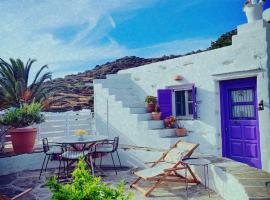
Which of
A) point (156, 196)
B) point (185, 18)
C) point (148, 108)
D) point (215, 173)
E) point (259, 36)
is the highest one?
point (185, 18)

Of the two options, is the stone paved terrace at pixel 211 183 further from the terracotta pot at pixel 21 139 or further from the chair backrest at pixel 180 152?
the terracotta pot at pixel 21 139

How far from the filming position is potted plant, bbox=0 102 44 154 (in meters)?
8.23

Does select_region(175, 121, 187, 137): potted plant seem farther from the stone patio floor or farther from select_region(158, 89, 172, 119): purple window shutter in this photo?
the stone patio floor

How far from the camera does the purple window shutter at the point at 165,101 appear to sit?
9562mm

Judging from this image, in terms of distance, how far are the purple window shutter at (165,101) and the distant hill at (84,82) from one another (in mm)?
7059

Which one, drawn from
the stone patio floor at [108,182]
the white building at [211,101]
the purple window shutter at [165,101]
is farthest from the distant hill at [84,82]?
the stone patio floor at [108,182]

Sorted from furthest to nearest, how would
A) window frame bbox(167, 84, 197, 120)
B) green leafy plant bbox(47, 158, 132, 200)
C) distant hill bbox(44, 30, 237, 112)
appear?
distant hill bbox(44, 30, 237, 112) < window frame bbox(167, 84, 197, 120) < green leafy plant bbox(47, 158, 132, 200)

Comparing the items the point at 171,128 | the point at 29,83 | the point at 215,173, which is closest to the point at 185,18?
the point at 171,128

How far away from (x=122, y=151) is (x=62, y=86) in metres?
13.1

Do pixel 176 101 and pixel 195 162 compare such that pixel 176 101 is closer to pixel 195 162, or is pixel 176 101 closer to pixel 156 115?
pixel 156 115

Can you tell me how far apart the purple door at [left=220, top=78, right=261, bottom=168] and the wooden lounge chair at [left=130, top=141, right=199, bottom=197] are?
204cm

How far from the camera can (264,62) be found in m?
7.00

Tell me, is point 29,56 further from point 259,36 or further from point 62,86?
point 259,36

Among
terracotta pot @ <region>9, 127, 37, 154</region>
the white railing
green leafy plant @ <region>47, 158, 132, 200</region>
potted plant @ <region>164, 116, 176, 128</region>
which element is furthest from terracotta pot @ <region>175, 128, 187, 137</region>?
green leafy plant @ <region>47, 158, 132, 200</region>
